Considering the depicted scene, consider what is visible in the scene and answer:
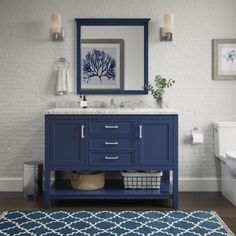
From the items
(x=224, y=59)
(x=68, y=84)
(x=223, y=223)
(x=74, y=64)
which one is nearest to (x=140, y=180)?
(x=223, y=223)

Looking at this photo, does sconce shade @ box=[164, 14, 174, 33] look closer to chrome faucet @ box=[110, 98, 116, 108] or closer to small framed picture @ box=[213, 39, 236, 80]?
small framed picture @ box=[213, 39, 236, 80]

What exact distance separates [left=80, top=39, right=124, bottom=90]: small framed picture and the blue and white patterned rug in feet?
4.77

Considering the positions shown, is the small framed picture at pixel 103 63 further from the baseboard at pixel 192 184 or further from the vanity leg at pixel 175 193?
the baseboard at pixel 192 184

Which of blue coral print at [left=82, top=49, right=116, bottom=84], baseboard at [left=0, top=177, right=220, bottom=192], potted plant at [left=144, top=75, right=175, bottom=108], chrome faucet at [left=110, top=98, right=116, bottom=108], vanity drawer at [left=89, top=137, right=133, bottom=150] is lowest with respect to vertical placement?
baseboard at [left=0, top=177, right=220, bottom=192]

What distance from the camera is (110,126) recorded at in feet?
11.0

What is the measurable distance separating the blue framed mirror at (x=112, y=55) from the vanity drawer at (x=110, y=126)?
27.0 inches

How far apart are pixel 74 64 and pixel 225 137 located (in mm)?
1811

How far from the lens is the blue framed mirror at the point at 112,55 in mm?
3926

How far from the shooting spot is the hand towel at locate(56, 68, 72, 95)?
391 cm

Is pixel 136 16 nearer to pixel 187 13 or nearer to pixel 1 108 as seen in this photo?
pixel 187 13

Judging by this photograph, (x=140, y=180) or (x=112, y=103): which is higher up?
(x=112, y=103)

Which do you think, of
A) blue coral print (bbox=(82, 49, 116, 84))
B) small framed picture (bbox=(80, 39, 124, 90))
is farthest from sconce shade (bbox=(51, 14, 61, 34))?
blue coral print (bbox=(82, 49, 116, 84))

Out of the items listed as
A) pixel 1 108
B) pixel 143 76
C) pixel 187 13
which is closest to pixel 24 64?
pixel 1 108

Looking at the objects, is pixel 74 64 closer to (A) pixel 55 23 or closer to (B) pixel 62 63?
(B) pixel 62 63
